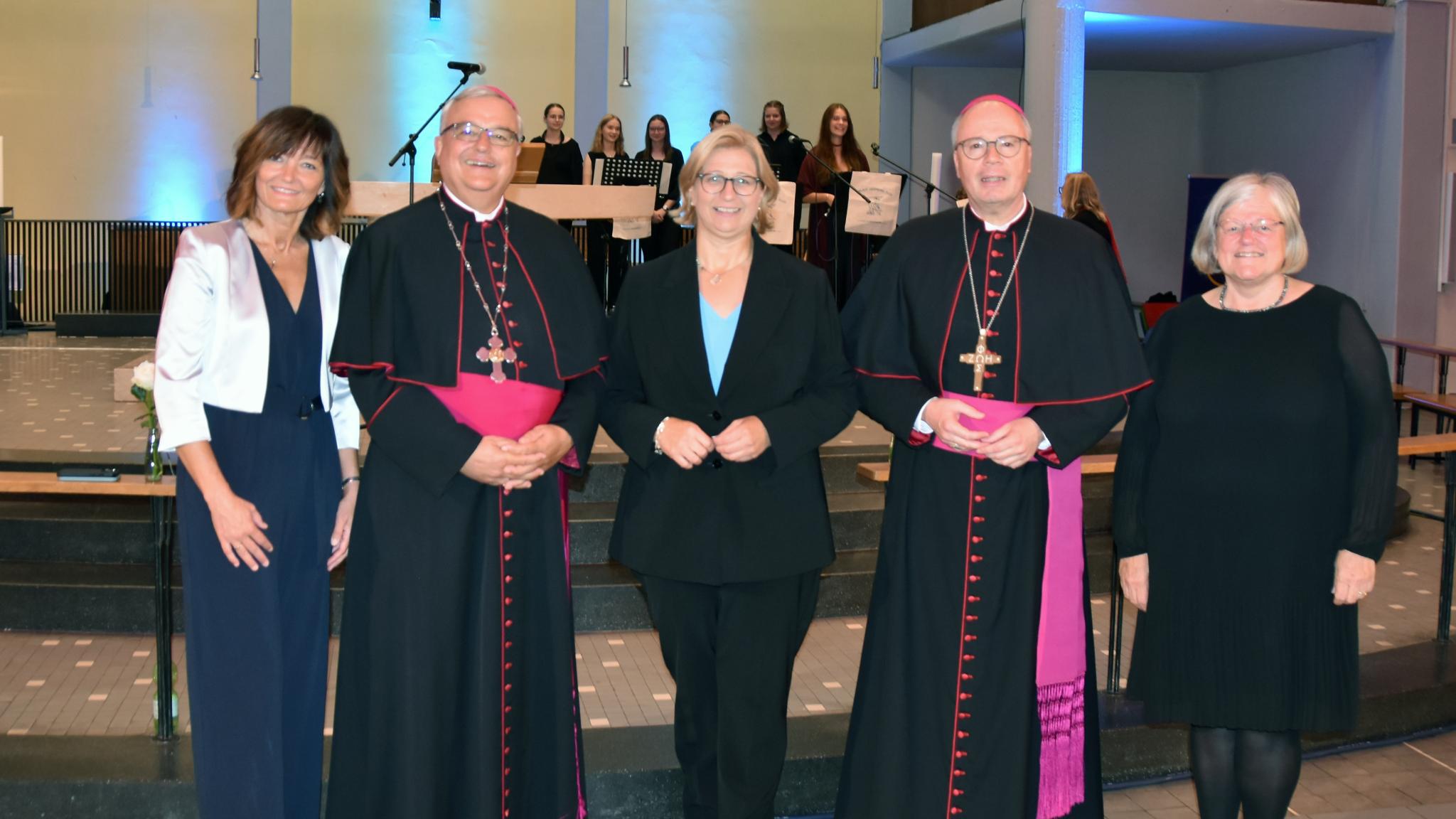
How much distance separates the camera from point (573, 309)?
2801 mm

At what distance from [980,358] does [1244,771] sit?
3.52 feet

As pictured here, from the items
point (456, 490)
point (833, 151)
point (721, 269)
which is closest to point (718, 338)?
point (721, 269)

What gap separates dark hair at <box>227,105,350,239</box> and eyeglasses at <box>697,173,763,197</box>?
2.35 ft

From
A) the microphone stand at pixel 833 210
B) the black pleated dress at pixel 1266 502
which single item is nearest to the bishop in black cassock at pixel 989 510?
the black pleated dress at pixel 1266 502

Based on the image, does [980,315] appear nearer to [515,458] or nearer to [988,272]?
[988,272]

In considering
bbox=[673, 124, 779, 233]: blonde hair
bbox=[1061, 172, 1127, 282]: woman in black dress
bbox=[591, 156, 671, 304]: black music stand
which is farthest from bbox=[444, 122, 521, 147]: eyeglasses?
bbox=[591, 156, 671, 304]: black music stand

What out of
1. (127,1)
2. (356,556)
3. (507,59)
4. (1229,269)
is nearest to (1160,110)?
(507,59)

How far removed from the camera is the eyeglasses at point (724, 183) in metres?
2.76

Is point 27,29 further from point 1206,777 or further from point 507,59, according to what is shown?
point 1206,777

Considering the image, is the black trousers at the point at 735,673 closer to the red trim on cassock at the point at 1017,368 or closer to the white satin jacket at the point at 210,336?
the red trim on cassock at the point at 1017,368

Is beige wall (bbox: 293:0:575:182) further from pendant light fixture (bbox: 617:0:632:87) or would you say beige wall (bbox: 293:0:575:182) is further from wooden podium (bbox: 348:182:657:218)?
wooden podium (bbox: 348:182:657:218)

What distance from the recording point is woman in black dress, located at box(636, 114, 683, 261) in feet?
32.8

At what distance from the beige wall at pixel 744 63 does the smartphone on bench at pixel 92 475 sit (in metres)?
10.9

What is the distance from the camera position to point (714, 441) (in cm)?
276
